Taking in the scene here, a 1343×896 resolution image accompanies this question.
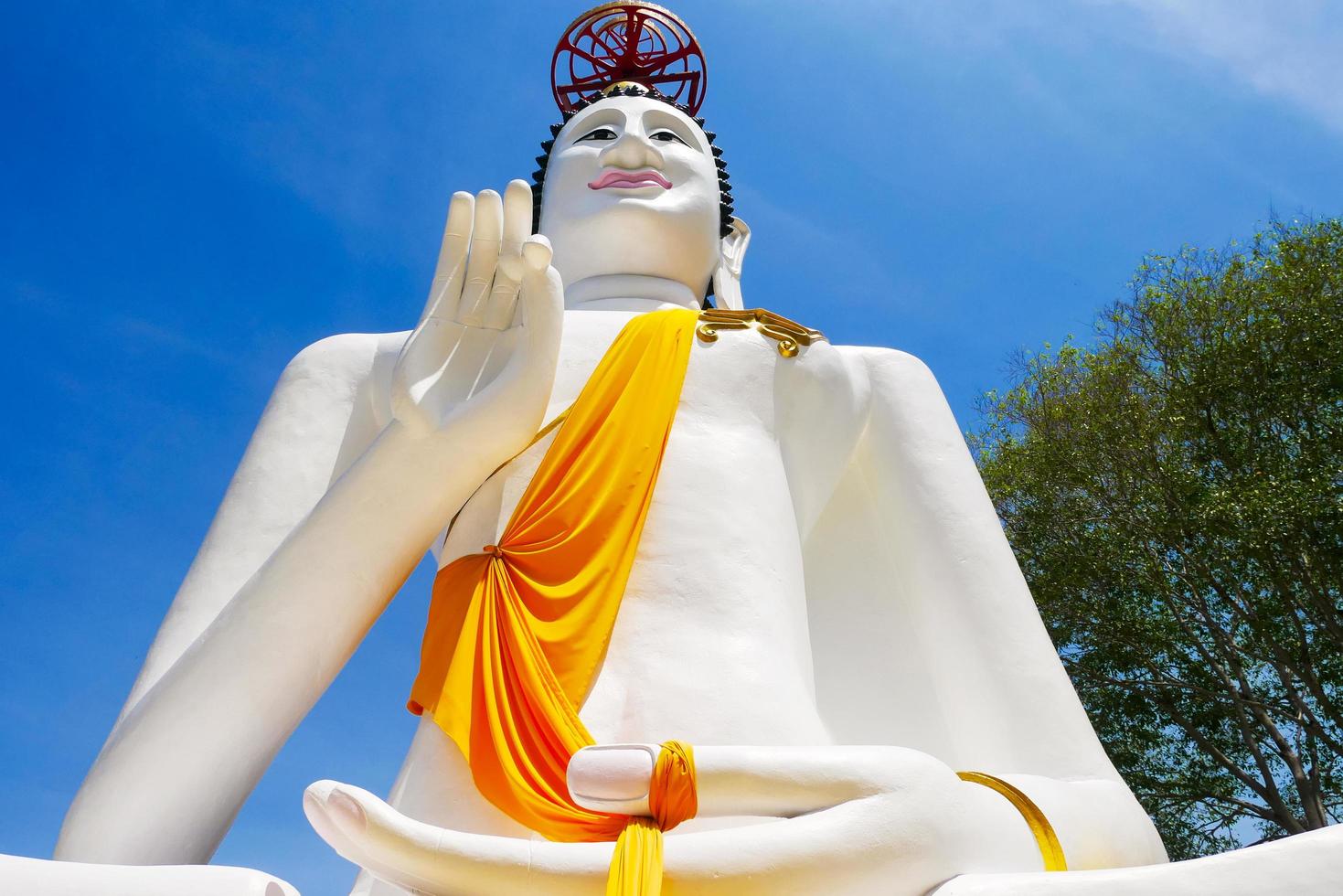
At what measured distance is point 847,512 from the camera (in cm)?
451

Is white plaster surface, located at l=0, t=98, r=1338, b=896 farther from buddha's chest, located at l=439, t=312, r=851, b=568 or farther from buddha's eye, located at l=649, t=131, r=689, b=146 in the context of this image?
buddha's eye, located at l=649, t=131, r=689, b=146

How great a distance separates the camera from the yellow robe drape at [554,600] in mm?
3223

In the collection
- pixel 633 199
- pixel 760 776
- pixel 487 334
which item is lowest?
pixel 760 776

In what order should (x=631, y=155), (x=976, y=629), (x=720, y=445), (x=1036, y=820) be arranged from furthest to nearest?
(x=631, y=155), (x=720, y=445), (x=976, y=629), (x=1036, y=820)

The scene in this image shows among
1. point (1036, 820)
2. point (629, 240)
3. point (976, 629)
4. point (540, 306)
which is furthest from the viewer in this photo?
point (629, 240)

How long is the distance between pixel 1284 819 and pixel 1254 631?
1.26m

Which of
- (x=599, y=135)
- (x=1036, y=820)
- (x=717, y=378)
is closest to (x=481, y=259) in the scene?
(x=717, y=378)

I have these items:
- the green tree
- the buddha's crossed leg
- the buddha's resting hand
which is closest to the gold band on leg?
the buddha's crossed leg

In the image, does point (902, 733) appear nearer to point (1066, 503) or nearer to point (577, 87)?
point (577, 87)

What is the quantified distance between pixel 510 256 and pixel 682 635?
4.08ft

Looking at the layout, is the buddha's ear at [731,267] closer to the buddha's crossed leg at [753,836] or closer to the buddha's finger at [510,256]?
the buddha's finger at [510,256]

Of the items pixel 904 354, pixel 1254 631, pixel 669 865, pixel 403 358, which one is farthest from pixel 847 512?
pixel 1254 631

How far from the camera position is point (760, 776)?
9.12 ft

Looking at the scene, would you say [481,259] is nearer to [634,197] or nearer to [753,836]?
[634,197]
